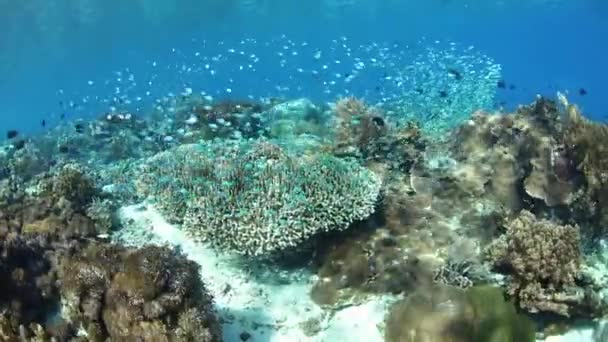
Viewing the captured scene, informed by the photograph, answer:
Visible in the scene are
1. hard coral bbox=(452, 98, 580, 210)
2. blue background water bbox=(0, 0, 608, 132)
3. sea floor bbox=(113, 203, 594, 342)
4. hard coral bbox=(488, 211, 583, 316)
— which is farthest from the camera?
blue background water bbox=(0, 0, 608, 132)

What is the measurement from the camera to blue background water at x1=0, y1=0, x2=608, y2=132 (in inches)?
2335

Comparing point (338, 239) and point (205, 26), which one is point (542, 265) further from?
point (205, 26)

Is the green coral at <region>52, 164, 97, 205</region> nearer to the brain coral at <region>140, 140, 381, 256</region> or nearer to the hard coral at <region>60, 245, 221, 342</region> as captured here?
the brain coral at <region>140, 140, 381, 256</region>

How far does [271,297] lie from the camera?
25.7 ft

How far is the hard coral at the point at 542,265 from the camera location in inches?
271

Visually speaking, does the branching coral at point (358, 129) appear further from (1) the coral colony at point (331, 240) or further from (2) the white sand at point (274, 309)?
(2) the white sand at point (274, 309)

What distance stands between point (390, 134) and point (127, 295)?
655cm

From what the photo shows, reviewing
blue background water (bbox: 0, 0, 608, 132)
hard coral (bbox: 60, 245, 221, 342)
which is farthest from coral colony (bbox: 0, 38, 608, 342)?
blue background water (bbox: 0, 0, 608, 132)

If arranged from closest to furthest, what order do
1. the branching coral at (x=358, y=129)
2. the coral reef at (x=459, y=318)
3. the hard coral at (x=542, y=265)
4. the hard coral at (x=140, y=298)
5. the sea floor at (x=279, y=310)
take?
the coral reef at (x=459, y=318), the hard coral at (x=140, y=298), the hard coral at (x=542, y=265), the sea floor at (x=279, y=310), the branching coral at (x=358, y=129)

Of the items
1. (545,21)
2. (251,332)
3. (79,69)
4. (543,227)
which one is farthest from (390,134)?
(79,69)

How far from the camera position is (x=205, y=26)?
249ft

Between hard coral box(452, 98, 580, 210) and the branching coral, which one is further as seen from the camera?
the branching coral

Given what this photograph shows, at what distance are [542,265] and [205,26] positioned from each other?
7340 centimetres

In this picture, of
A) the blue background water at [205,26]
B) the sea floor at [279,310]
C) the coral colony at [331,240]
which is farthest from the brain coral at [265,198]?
the blue background water at [205,26]
